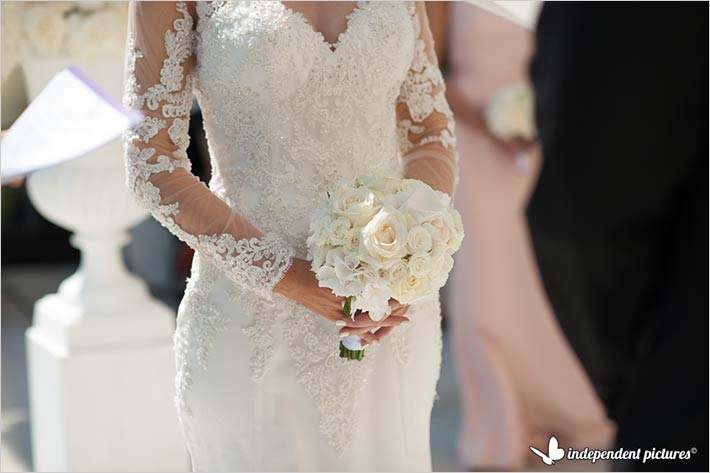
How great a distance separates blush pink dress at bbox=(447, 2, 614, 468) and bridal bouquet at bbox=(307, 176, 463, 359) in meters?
2.51

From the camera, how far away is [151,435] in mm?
3578

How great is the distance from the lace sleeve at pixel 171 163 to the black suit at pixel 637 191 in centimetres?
142

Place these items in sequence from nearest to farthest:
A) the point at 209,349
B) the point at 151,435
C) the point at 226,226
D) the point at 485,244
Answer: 1. the point at 226,226
2. the point at 209,349
3. the point at 151,435
4. the point at 485,244

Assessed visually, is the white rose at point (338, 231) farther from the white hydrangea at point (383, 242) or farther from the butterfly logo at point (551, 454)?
the butterfly logo at point (551, 454)

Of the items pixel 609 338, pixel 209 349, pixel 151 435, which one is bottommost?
pixel 151 435

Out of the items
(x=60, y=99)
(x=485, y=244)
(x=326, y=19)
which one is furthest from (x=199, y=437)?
(x=485, y=244)

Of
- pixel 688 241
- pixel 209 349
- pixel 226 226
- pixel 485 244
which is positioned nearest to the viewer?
pixel 226 226

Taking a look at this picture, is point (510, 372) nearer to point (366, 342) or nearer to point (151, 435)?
point (151, 435)

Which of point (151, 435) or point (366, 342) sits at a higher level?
point (366, 342)

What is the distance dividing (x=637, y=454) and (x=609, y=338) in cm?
43

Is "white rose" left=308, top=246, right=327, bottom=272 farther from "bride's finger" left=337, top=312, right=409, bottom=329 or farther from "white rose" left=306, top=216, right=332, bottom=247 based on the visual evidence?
"bride's finger" left=337, top=312, right=409, bottom=329

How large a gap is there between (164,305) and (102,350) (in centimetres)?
116

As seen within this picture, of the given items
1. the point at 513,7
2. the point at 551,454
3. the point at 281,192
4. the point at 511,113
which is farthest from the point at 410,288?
the point at 511,113

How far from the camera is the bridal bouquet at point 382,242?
6.77 ft
